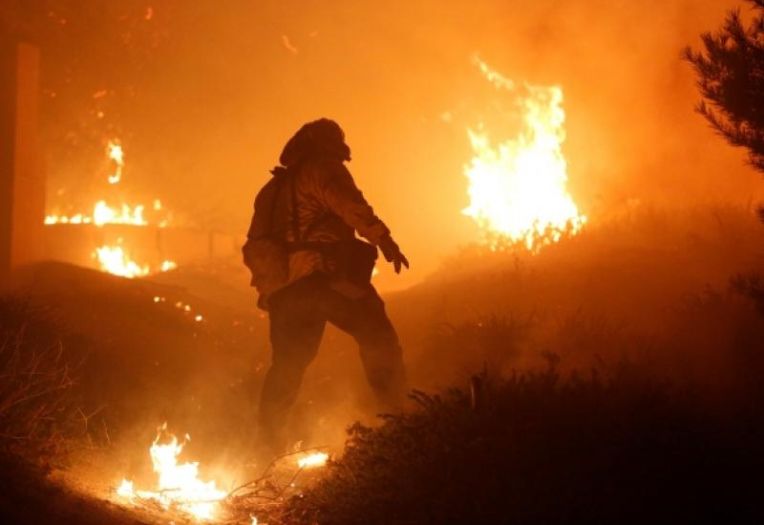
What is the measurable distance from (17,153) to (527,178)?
7.95 metres

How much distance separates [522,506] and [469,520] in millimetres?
258

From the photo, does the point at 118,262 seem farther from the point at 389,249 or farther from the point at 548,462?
the point at 548,462

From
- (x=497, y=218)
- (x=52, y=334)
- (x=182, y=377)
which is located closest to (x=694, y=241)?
(x=497, y=218)

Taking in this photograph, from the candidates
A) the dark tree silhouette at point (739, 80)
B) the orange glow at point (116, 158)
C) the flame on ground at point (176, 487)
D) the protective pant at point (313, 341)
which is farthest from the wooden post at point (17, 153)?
the orange glow at point (116, 158)

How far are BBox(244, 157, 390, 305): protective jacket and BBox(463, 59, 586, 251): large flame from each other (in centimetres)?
573

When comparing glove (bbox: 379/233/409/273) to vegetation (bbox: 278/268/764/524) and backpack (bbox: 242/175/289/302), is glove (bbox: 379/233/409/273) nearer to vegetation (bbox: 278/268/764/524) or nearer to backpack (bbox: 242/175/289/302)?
backpack (bbox: 242/175/289/302)

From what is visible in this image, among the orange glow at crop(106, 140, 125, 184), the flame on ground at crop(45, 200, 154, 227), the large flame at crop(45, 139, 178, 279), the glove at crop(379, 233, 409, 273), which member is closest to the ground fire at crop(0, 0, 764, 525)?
the glove at crop(379, 233, 409, 273)

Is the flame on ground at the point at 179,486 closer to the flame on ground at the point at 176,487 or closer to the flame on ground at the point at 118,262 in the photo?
the flame on ground at the point at 176,487

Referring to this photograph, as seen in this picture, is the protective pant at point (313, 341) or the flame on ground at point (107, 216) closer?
the protective pant at point (313, 341)

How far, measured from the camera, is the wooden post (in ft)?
37.9

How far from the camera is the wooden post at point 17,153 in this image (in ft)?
37.9

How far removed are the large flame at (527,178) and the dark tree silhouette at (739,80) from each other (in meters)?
5.53

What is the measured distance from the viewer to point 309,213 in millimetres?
5836

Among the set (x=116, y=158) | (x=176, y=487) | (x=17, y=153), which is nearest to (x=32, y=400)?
(x=176, y=487)
